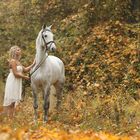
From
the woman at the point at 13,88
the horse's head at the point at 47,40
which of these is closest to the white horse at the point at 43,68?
the horse's head at the point at 47,40

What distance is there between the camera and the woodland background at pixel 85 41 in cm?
1540

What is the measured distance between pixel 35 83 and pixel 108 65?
537cm

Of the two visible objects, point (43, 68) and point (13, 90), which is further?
point (43, 68)

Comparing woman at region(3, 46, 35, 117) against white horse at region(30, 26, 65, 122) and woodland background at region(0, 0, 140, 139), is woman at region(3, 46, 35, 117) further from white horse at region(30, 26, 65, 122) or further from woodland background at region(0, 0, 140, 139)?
woodland background at region(0, 0, 140, 139)

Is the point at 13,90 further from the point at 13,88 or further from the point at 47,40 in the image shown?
the point at 47,40

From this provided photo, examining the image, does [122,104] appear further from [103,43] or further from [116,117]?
[103,43]

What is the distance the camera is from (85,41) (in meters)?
17.7

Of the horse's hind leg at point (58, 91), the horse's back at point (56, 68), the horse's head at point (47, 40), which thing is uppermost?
the horse's head at point (47, 40)

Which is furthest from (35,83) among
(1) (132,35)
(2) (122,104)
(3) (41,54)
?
(1) (132,35)

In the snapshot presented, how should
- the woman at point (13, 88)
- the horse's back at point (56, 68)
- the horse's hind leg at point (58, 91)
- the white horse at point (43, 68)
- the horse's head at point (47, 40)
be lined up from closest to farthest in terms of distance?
the woman at point (13, 88) → the horse's head at point (47, 40) → the white horse at point (43, 68) → the horse's back at point (56, 68) → the horse's hind leg at point (58, 91)

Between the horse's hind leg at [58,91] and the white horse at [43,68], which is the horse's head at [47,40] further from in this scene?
the horse's hind leg at [58,91]

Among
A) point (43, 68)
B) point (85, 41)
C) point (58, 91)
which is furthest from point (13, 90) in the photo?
point (85, 41)

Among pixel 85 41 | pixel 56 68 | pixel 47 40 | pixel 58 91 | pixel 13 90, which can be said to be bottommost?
pixel 58 91

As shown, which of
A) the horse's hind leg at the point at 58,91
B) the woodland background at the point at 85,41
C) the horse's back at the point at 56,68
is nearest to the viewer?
the horse's back at the point at 56,68
